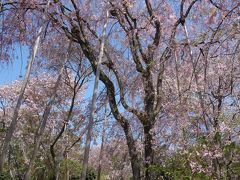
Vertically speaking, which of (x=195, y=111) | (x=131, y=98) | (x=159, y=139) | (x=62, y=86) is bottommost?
(x=159, y=139)

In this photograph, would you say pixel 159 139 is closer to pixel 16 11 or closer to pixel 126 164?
pixel 16 11

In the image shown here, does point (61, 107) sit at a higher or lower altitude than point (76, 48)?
lower

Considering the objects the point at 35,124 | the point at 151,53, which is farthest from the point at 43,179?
the point at 151,53

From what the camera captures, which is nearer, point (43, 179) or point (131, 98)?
point (131, 98)

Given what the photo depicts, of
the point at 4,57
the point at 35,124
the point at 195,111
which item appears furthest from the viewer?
the point at 35,124

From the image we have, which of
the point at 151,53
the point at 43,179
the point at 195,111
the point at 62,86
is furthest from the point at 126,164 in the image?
the point at 151,53

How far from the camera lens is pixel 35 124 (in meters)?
22.3

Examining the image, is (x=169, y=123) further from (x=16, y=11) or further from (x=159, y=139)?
(x=16, y=11)

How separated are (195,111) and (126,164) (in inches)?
455

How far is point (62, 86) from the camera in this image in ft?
64.4

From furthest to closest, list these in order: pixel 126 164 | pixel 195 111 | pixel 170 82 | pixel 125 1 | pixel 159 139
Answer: pixel 126 164, pixel 170 82, pixel 195 111, pixel 159 139, pixel 125 1

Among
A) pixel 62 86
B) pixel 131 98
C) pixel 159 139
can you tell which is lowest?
pixel 159 139

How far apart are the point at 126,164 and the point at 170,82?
32.5ft

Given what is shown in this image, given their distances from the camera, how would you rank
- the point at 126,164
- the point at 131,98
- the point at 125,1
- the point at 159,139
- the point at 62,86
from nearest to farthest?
the point at 125,1 → the point at 159,139 → the point at 131,98 → the point at 62,86 → the point at 126,164
